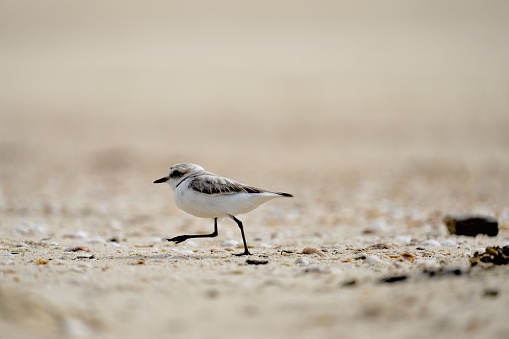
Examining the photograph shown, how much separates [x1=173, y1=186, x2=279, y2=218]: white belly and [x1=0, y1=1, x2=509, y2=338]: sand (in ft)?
1.65

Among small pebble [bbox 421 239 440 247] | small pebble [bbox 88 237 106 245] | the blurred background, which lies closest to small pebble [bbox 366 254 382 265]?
small pebble [bbox 421 239 440 247]

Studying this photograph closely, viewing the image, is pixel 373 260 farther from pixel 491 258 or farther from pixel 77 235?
pixel 77 235

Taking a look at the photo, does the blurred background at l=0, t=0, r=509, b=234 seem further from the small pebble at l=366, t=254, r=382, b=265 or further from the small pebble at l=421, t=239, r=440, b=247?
the small pebble at l=366, t=254, r=382, b=265

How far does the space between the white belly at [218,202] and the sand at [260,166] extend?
50 cm

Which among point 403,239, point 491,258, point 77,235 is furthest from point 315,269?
point 77,235

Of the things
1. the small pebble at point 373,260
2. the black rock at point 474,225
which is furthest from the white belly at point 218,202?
the black rock at point 474,225

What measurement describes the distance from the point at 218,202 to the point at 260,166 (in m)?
10.7

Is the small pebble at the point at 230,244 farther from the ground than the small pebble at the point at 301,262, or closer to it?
farther from the ground

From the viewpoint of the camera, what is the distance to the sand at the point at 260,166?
4461mm

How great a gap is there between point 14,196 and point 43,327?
9.12 m

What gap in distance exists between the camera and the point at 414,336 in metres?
3.96

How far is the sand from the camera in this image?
14.6 feet

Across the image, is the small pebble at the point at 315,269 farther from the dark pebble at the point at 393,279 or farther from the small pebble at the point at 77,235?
the small pebble at the point at 77,235

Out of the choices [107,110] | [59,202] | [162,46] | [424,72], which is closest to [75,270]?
[59,202]
